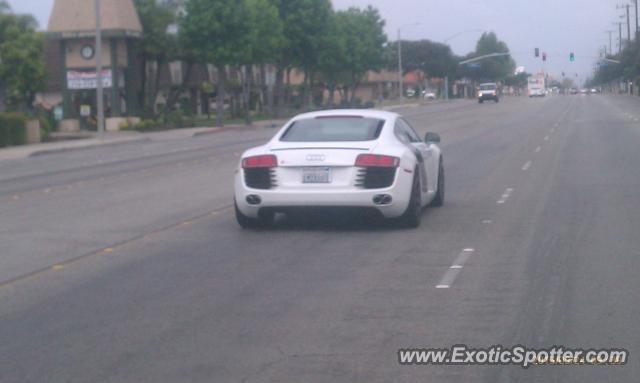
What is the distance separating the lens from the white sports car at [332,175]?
41.4 ft

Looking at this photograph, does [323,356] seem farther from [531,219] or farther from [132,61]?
[132,61]

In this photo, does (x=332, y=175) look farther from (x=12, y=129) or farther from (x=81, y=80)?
(x=81, y=80)

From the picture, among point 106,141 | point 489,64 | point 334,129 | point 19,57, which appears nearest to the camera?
point 334,129

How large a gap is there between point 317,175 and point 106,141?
36.3 m

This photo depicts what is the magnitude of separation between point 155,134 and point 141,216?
39.4 m

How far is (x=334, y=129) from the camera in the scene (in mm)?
13641

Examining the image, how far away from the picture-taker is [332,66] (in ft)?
263

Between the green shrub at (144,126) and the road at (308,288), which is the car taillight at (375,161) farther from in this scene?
the green shrub at (144,126)

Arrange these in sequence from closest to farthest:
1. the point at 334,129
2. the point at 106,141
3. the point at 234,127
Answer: the point at 334,129
the point at 106,141
the point at 234,127

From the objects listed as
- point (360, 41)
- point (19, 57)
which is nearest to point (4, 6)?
point (19, 57)

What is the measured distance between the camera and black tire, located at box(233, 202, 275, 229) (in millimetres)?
13273

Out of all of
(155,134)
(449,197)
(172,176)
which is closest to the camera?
(449,197)

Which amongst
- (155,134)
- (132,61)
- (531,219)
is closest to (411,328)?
(531,219)

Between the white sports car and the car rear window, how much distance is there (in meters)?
0.01
